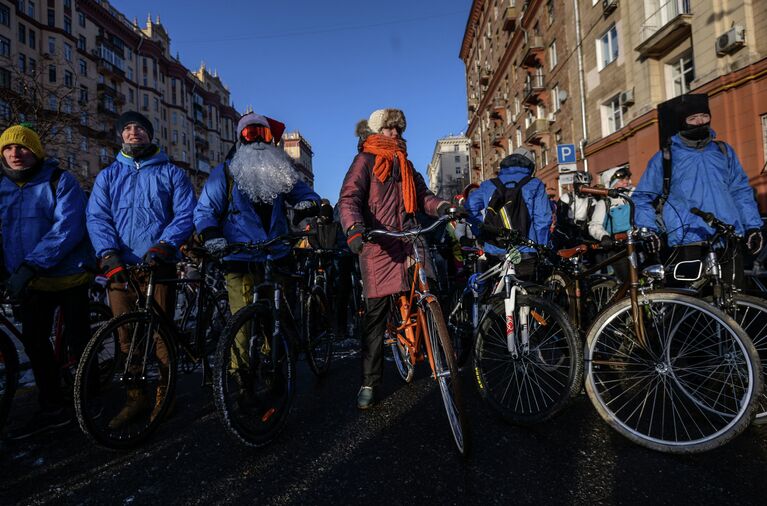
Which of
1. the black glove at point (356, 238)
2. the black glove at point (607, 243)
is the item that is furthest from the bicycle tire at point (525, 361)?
the black glove at point (356, 238)

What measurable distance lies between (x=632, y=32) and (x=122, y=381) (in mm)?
20622

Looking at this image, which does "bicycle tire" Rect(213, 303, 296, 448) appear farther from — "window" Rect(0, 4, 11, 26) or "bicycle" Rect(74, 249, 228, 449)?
"window" Rect(0, 4, 11, 26)

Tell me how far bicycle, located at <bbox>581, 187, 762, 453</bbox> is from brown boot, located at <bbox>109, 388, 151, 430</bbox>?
8.94 feet

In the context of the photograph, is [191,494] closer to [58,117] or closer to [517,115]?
[58,117]

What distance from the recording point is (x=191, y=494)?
211cm

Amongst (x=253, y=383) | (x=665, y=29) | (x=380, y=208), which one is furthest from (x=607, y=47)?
(x=253, y=383)

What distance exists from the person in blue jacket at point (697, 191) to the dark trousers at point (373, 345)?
6.44 feet

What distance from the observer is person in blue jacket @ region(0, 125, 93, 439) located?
316 cm

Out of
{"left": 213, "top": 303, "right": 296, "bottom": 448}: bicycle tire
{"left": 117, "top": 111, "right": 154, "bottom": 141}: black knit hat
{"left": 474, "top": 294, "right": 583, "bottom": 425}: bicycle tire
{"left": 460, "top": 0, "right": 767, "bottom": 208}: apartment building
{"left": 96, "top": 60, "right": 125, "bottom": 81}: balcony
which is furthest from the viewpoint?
{"left": 96, "top": 60, "right": 125, "bottom": 81}: balcony

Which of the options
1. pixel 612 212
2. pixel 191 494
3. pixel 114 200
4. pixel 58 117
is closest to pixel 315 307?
pixel 114 200

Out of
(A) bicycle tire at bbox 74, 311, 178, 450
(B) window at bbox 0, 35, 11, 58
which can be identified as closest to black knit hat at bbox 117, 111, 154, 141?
(A) bicycle tire at bbox 74, 311, 178, 450

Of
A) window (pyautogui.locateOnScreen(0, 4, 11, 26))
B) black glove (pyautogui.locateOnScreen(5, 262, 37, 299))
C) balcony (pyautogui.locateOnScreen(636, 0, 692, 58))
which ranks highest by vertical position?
window (pyautogui.locateOnScreen(0, 4, 11, 26))

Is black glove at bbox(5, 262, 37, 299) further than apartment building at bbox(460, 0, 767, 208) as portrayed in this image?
No

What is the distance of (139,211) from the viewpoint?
321cm
